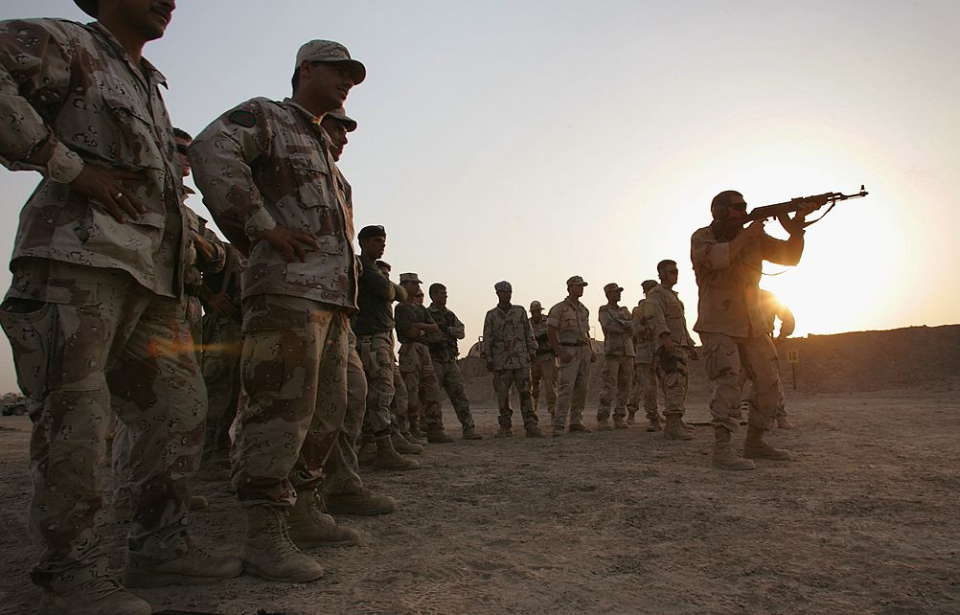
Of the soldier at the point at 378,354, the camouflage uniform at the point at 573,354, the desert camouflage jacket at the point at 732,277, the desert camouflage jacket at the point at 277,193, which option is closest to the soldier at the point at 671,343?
the camouflage uniform at the point at 573,354

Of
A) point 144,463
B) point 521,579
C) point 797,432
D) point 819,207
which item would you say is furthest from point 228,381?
point 797,432

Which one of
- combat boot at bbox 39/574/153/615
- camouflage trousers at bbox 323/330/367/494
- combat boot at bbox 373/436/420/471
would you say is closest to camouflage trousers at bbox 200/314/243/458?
combat boot at bbox 373/436/420/471

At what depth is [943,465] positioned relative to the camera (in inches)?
177

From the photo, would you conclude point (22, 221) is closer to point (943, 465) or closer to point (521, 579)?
point (521, 579)

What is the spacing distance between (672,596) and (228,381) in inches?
161

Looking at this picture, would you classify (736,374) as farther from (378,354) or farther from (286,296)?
(286,296)

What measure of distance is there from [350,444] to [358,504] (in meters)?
0.50

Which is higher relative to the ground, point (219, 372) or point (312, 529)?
point (219, 372)

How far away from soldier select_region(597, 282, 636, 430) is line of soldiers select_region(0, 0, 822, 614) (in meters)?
6.54

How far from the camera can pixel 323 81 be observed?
299 centimetres

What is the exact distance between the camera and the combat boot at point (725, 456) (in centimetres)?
480

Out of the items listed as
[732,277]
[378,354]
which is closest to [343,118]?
[378,354]

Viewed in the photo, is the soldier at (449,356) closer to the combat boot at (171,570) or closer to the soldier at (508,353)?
the soldier at (508,353)

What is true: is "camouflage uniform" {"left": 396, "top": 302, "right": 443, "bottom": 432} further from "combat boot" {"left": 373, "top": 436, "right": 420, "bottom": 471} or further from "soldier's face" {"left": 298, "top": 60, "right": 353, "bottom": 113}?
"soldier's face" {"left": 298, "top": 60, "right": 353, "bottom": 113}
